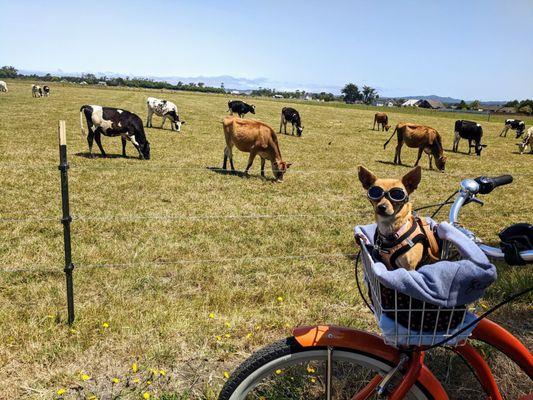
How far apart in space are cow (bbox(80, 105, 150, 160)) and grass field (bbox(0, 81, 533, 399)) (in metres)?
1.59

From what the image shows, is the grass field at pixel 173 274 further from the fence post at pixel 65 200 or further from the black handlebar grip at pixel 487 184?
the black handlebar grip at pixel 487 184

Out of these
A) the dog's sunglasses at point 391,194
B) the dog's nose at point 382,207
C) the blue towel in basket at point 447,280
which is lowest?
the blue towel in basket at point 447,280

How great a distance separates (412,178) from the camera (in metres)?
2.39

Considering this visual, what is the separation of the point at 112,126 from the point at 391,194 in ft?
40.0

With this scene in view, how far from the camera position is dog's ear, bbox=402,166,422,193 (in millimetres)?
2328

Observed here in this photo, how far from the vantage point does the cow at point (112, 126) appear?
12.6 metres

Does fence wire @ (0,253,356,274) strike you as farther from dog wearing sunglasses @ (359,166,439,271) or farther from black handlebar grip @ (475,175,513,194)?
black handlebar grip @ (475,175,513,194)

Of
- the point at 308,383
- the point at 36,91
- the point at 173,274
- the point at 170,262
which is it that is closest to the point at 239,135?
Answer: the point at 170,262

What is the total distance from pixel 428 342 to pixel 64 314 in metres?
3.46

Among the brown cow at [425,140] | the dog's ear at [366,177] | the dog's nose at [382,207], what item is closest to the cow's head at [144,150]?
the brown cow at [425,140]

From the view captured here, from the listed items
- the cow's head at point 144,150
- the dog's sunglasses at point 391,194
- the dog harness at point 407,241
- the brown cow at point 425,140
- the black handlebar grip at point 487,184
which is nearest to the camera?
the dog's sunglasses at point 391,194

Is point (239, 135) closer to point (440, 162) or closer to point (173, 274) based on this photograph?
point (173, 274)

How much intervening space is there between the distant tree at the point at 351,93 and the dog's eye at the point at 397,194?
13800 cm

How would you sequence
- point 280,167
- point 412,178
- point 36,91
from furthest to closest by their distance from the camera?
point 36,91 < point 280,167 < point 412,178
